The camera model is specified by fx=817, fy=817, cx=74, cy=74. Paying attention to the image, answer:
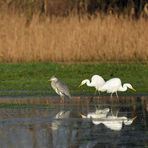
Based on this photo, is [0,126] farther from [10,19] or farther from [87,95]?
[10,19]

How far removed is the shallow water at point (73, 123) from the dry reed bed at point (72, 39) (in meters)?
5.94

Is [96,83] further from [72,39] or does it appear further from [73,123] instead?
[72,39]

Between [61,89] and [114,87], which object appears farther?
[114,87]

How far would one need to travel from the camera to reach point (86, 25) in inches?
941

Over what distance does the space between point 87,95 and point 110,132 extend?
581 cm

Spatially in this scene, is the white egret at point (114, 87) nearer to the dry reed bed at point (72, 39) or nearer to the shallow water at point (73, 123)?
the shallow water at point (73, 123)

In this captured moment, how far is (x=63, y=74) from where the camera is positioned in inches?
831

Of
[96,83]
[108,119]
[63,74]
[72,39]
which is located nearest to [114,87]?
[96,83]

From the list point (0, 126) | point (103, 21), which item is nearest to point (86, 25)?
point (103, 21)

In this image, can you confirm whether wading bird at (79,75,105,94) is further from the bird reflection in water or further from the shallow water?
the bird reflection in water

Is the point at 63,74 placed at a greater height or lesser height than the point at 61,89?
lesser

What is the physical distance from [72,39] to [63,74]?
2487 mm

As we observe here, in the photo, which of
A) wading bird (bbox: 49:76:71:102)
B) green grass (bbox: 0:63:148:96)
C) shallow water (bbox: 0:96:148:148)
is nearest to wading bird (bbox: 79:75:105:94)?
green grass (bbox: 0:63:148:96)

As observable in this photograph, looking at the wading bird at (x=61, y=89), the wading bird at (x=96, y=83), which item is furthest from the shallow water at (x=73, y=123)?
the wading bird at (x=96, y=83)
